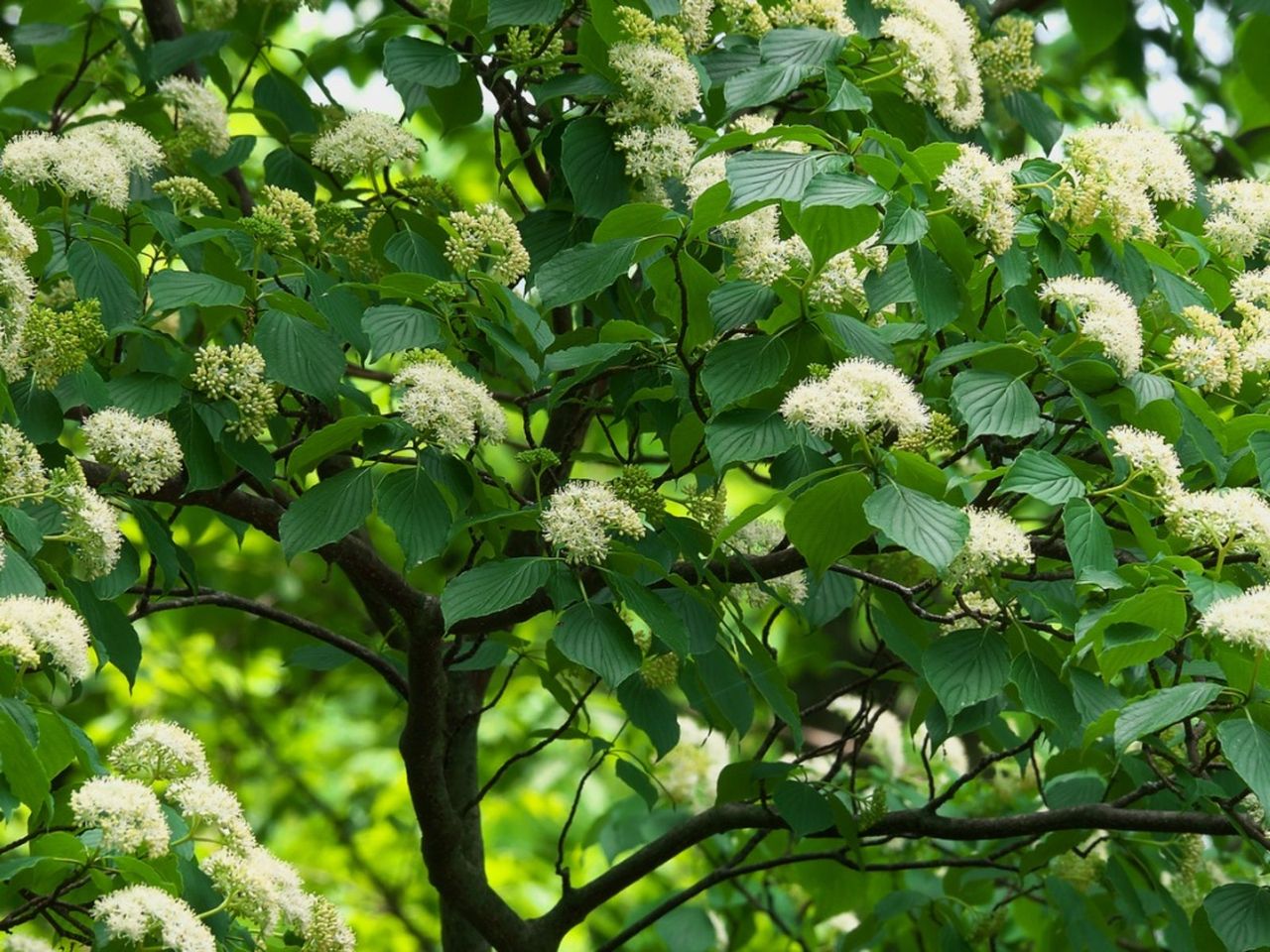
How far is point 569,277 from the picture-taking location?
2549mm

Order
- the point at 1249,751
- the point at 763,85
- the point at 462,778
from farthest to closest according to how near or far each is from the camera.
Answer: the point at 462,778
the point at 763,85
the point at 1249,751

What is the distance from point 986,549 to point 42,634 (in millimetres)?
1245

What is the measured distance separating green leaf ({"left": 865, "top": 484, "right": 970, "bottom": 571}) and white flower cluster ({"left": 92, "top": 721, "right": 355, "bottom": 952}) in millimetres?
909

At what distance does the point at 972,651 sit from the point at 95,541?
4.24 feet

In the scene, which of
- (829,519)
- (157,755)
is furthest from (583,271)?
(157,755)

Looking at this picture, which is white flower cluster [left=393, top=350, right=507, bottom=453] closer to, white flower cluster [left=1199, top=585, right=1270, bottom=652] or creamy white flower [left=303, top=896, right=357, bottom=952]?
creamy white flower [left=303, top=896, right=357, bottom=952]

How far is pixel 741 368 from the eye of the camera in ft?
7.75

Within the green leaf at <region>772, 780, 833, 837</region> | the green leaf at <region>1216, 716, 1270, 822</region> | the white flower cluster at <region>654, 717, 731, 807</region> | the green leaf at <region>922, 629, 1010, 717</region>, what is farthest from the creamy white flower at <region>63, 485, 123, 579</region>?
the white flower cluster at <region>654, 717, 731, 807</region>

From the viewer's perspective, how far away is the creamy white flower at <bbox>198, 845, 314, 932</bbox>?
6.84 ft

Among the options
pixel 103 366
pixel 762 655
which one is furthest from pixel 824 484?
pixel 103 366

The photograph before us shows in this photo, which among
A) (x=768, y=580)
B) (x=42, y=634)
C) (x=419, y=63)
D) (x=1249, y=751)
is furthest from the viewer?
(x=419, y=63)

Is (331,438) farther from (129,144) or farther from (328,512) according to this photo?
(129,144)

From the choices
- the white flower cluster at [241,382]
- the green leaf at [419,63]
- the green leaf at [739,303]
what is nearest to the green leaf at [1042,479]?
the green leaf at [739,303]

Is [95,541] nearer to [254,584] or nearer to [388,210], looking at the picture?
[388,210]
